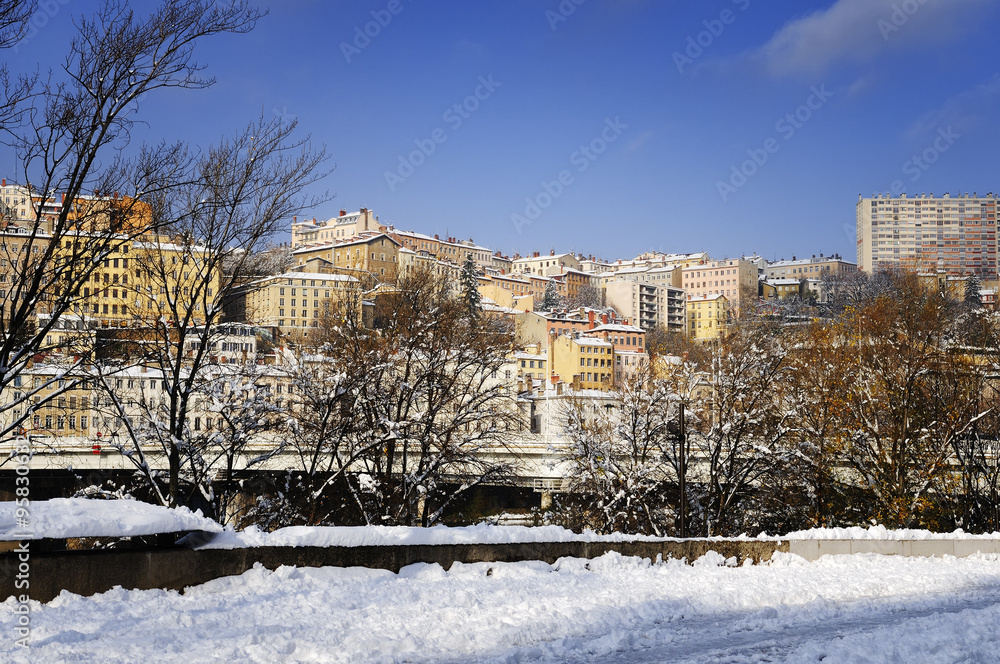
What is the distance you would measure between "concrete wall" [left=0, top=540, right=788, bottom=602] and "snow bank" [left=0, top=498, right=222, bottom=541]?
0.25 m

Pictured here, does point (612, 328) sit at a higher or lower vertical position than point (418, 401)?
higher

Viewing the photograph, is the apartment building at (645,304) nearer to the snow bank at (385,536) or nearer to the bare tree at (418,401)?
the bare tree at (418,401)

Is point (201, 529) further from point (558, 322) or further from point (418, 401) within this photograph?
point (558, 322)

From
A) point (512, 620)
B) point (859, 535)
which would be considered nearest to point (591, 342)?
point (859, 535)

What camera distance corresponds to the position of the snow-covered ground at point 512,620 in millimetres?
7000

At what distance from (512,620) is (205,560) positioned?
10.7 feet

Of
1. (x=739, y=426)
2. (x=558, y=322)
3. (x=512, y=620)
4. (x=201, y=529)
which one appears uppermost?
(x=558, y=322)

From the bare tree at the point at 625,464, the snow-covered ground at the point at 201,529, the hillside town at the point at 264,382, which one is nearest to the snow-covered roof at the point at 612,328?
the hillside town at the point at 264,382

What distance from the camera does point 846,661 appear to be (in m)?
6.93

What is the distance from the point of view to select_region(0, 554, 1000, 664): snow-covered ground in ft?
23.0

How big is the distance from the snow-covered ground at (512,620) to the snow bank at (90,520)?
23.7 inches

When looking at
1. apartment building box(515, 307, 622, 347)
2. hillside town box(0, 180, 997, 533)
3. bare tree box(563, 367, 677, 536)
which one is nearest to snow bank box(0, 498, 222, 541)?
hillside town box(0, 180, 997, 533)

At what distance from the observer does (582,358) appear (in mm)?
118562

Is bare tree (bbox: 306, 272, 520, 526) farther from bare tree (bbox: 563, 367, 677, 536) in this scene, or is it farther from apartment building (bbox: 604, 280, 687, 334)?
apartment building (bbox: 604, 280, 687, 334)
